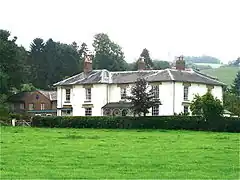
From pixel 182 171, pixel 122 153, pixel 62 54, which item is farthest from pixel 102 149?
pixel 62 54

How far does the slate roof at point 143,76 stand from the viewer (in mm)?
67250

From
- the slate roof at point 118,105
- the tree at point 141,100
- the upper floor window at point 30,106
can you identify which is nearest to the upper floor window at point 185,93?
the slate roof at point 118,105

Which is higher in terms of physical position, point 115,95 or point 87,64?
point 87,64

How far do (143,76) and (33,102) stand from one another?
3041 cm

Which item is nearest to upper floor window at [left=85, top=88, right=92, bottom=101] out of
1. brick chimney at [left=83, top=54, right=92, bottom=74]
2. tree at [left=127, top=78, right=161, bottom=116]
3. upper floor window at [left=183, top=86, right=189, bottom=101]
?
brick chimney at [left=83, top=54, right=92, bottom=74]

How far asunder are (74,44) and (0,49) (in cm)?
5614

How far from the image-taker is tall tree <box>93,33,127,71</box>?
12275cm

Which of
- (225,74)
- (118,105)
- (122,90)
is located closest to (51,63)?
(122,90)

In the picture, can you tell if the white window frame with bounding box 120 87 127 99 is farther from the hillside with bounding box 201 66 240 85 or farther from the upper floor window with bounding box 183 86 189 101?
the hillside with bounding box 201 66 240 85

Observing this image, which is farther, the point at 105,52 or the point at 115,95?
the point at 105,52

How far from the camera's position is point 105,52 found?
128 metres

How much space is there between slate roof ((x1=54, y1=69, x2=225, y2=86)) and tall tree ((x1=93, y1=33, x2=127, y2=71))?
1923 inches

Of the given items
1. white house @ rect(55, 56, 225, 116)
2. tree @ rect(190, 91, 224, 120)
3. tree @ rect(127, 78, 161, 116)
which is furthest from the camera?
white house @ rect(55, 56, 225, 116)

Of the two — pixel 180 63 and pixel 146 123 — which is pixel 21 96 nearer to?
pixel 180 63
